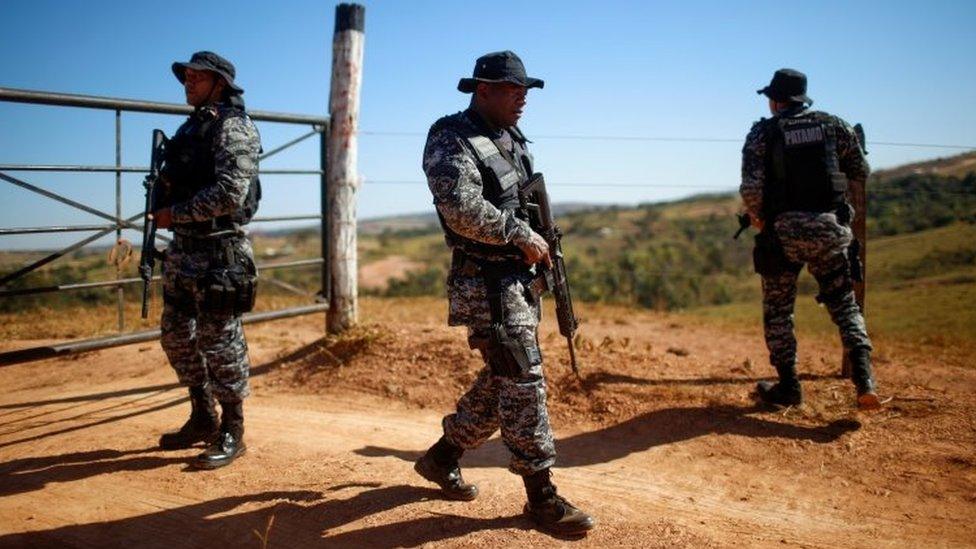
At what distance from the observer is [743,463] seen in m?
3.96

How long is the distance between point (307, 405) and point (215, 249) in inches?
73.8

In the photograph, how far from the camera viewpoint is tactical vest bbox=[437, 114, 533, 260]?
9.87 ft

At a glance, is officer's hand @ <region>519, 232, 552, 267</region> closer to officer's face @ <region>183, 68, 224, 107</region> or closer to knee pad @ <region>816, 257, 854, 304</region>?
officer's face @ <region>183, 68, 224, 107</region>

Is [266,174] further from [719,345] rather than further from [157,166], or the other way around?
[719,345]

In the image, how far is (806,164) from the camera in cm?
441

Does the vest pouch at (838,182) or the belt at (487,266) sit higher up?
the vest pouch at (838,182)

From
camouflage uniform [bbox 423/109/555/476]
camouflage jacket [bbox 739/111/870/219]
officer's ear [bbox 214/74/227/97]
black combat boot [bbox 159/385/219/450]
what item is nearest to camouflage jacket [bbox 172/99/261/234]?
officer's ear [bbox 214/74/227/97]

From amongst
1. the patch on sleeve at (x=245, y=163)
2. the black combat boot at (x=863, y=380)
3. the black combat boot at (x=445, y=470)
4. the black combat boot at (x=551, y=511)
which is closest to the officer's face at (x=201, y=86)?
the patch on sleeve at (x=245, y=163)

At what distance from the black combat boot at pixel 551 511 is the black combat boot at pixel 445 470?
429mm

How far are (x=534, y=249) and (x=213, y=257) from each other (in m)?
2.01

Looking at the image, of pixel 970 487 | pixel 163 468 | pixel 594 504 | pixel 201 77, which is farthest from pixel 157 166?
pixel 970 487

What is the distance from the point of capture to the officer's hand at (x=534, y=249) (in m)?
2.98

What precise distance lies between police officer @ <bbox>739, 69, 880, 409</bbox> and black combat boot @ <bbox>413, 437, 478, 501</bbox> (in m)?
2.61

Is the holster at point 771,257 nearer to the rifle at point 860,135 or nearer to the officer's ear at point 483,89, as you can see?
the rifle at point 860,135
